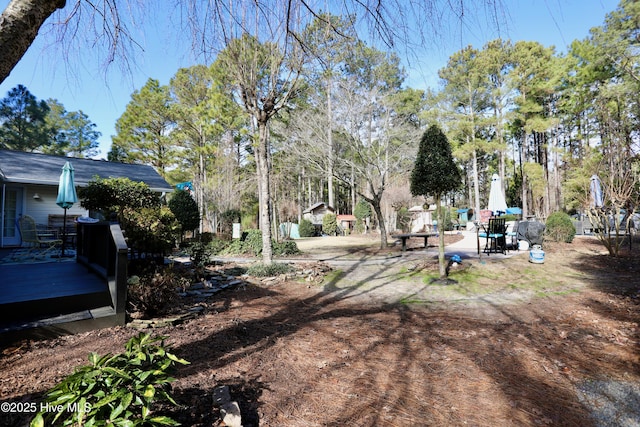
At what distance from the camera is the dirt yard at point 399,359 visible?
218cm

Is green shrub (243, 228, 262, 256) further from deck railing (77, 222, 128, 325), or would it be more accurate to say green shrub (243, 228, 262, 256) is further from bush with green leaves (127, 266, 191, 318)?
bush with green leaves (127, 266, 191, 318)

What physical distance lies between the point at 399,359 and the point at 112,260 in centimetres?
371

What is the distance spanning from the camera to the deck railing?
357cm

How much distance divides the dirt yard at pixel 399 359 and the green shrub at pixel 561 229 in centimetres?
716

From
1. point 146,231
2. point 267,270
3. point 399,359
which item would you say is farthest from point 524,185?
point 146,231

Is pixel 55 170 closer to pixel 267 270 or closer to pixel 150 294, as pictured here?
pixel 267 270

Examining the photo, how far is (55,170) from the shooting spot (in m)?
11.4

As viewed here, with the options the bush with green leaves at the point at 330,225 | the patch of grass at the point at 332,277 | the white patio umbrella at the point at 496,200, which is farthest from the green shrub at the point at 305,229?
the patch of grass at the point at 332,277

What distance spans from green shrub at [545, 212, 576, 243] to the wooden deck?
14796 mm

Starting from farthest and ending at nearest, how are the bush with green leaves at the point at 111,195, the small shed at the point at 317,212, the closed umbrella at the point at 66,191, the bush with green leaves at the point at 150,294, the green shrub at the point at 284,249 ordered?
→ the small shed at the point at 317,212
the green shrub at the point at 284,249
the closed umbrella at the point at 66,191
the bush with green leaves at the point at 111,195
the bush with green leaves at the point at 150,294

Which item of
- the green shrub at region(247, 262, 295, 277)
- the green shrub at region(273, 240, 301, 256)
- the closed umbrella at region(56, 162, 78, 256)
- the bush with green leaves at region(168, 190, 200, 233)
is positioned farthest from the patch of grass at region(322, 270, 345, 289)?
the bush with green leaves at region(168, 190, 200, 233)

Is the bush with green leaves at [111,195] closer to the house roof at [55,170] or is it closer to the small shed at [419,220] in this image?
the house roof at [55,170]

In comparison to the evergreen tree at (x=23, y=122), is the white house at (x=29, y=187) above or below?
below

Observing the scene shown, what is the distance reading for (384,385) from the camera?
2.54 m
